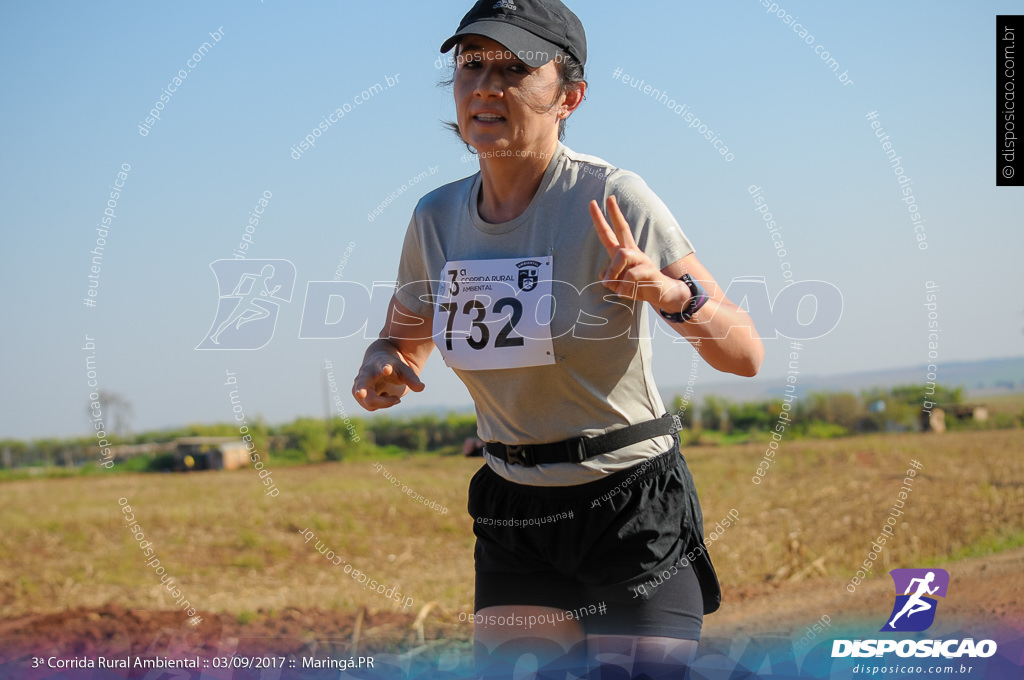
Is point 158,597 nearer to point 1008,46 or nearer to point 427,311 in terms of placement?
point 427,311

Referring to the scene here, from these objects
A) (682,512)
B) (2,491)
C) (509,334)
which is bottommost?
(2,491)

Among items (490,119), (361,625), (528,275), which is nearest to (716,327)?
(528,275)

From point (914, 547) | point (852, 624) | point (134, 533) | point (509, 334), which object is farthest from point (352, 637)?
point (134, 533)

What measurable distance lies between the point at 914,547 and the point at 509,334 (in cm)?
655

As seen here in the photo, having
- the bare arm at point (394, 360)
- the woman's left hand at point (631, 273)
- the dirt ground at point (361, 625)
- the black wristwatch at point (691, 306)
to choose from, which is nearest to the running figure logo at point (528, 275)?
the woman's left hand at point (631, 273)

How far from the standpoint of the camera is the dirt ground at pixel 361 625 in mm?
4828

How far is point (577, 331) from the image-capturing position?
205 centimetres

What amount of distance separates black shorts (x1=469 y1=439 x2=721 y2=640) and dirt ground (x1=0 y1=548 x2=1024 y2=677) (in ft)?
9.23

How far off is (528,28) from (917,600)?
4280 mm

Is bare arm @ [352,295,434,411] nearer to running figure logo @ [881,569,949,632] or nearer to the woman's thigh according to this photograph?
the woman's thigh

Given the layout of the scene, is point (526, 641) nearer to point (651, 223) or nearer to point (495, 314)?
point (495, 314)

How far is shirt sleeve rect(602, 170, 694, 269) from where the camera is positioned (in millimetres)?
2014

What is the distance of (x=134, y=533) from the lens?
1061 cm

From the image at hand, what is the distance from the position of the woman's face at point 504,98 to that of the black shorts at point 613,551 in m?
0.91
